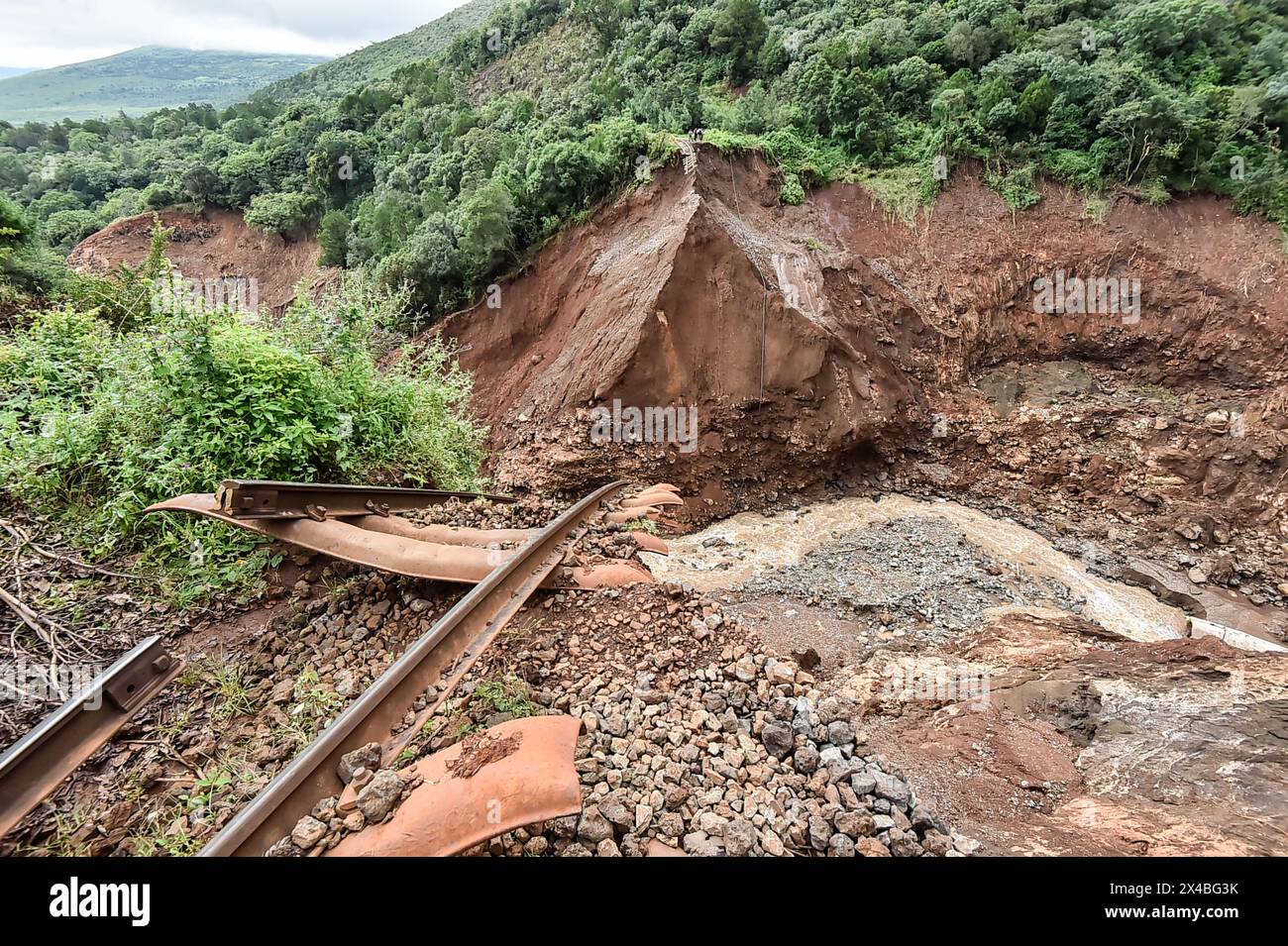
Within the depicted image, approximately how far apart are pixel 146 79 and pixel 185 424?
9606 centimetres

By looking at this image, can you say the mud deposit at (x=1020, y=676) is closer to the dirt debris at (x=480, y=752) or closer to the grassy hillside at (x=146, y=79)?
the dirt debris at (x=480, y=752)

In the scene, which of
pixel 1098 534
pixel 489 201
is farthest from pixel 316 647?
pixel 1098 534

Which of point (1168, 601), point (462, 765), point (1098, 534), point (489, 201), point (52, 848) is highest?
point (489, 201)

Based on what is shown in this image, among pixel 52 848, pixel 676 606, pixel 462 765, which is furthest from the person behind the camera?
pixel 676 606

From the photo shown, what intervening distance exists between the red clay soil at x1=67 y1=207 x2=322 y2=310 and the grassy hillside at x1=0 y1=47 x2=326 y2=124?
4289 centimetres

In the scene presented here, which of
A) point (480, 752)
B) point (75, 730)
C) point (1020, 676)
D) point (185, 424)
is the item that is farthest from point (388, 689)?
point (1020, 676)

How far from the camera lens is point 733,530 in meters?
8.52

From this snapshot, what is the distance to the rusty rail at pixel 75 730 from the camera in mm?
2057

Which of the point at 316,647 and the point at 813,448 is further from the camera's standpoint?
the point at 813,448

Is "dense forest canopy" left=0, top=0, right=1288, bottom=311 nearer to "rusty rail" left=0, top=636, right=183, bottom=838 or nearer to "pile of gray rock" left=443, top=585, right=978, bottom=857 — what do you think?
"rusty rail" left=0, top=636, right=183, bottom=838

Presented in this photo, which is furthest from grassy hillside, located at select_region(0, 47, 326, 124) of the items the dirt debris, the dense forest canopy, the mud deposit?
the dirt debris

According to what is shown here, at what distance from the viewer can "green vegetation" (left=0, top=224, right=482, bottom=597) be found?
371 centimetres

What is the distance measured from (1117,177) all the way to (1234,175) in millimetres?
1857
